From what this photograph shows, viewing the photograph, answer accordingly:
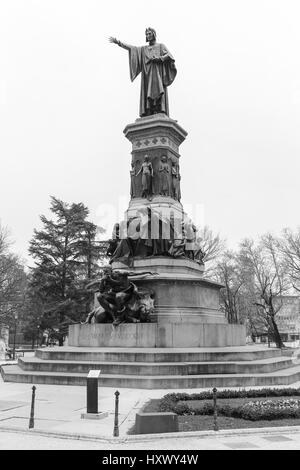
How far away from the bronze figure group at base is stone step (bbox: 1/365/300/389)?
3828 mm

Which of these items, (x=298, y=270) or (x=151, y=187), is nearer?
(x=151, y=187)

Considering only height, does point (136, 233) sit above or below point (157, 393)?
above

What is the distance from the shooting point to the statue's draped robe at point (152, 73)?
27.4 meters

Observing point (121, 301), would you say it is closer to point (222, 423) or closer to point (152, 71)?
point (222, 423)

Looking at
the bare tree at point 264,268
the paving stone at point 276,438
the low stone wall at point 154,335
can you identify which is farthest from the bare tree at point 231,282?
the paving stone at point 276,438

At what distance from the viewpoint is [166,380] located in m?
15.6

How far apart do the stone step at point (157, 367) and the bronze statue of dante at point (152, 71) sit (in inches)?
615

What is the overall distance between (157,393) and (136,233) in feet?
36.1

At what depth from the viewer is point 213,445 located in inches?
323

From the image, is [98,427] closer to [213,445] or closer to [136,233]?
[213,445]

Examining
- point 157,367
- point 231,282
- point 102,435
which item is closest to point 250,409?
point 102,435
